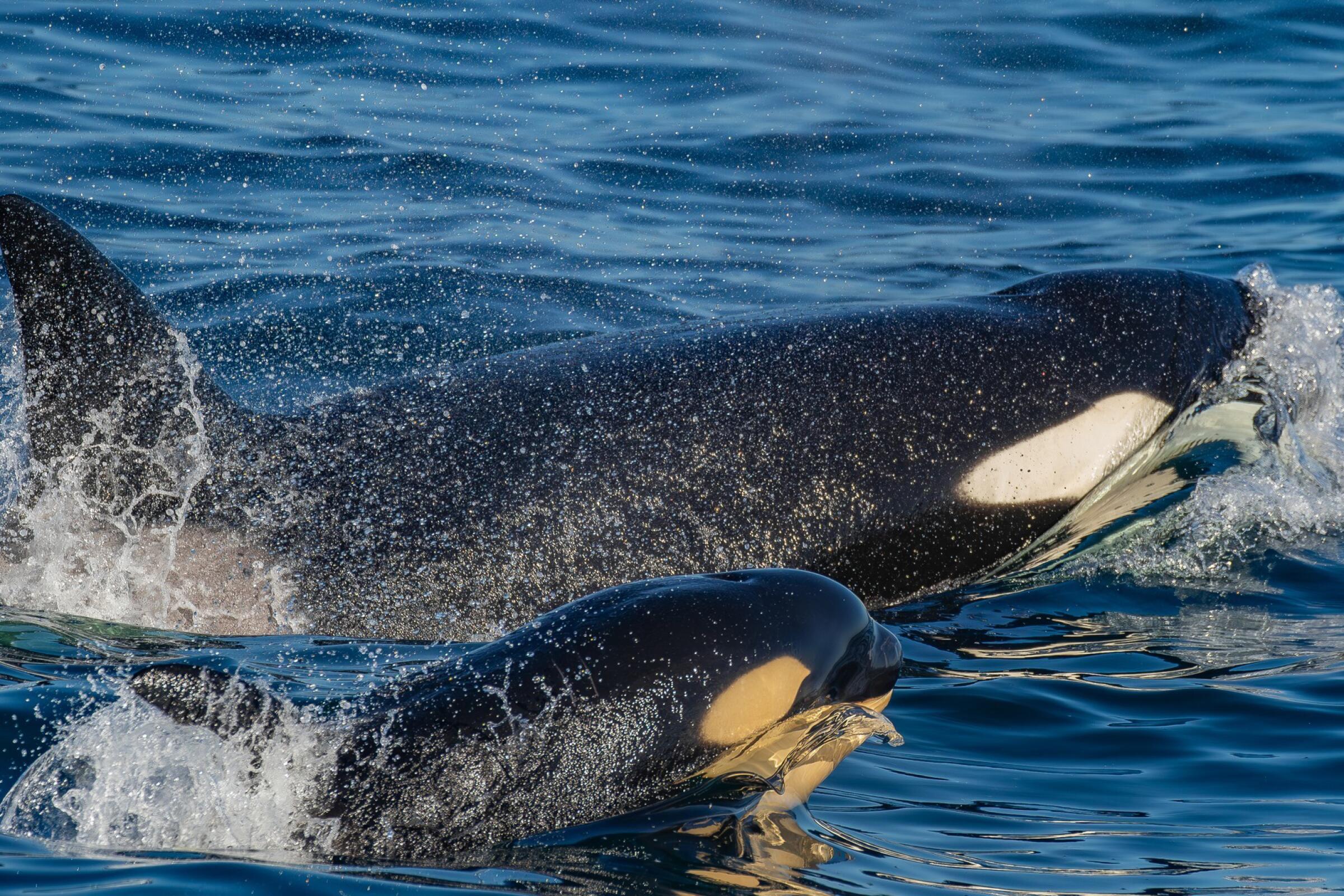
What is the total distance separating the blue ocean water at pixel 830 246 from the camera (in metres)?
4.48

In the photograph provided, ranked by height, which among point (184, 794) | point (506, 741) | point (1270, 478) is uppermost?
point (506, 741)

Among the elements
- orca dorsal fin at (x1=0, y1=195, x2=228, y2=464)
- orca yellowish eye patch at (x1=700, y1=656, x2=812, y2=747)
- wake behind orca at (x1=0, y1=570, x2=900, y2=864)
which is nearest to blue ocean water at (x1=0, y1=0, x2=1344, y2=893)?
wake behind orca at (x1=0, y1=570, x2=900, y2=864)

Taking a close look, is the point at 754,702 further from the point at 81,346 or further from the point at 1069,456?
the point at 1069,456

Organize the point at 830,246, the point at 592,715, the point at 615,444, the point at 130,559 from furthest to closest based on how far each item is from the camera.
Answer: the point at 830,246 → the point at 615,444 → the point at 130,559 → the point at 592,715

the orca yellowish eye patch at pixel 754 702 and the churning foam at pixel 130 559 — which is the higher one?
the orca yellowish eye patch at pixel 754 702

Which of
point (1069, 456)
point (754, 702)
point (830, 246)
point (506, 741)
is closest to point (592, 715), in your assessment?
point (506, 741)

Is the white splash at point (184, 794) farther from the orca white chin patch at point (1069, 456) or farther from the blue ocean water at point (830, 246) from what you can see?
the orca white chin patch at point (1069, 456)

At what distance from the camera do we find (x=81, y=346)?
5.81 m

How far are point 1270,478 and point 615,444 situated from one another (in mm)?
3329

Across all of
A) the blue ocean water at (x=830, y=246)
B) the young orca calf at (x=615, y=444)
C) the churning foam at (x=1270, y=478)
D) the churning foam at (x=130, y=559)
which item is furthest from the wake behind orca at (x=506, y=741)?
the churning foam at (x=1270, y=478)

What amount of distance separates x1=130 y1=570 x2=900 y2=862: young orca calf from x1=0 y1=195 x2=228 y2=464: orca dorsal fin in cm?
226

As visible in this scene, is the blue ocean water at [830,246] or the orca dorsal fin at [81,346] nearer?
the blue ocean water at [830,246]

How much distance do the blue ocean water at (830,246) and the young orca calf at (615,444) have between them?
0.38 meters

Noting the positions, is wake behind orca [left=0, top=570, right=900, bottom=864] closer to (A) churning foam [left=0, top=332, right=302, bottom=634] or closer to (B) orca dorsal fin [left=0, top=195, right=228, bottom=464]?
(A) churning foam [left=0, top=332, right=302, bottom=634]
